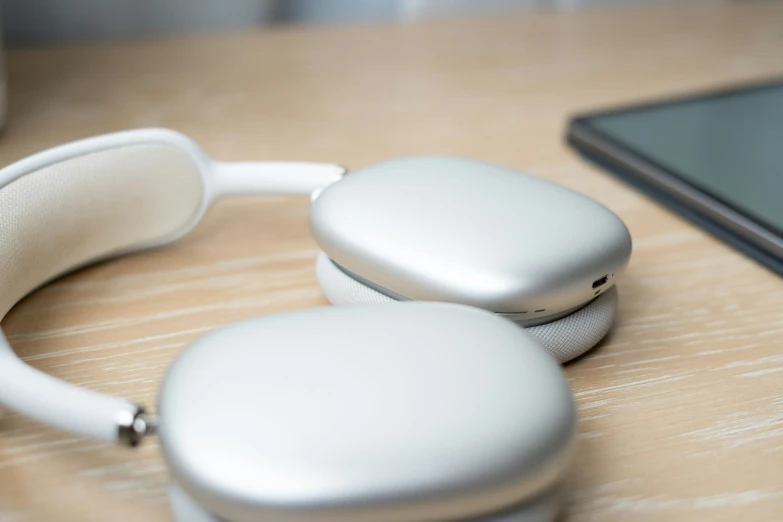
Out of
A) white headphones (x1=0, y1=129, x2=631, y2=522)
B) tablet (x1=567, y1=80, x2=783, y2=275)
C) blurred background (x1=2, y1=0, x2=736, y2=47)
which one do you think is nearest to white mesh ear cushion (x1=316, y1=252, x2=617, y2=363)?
white headphones (x1=0, y1=129, x2=631, y2=522)

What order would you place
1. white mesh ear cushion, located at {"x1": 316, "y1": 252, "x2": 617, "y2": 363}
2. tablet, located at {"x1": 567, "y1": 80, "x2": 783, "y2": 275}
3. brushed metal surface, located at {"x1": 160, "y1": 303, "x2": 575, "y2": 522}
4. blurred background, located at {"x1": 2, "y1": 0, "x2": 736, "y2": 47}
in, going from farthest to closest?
blurred background, located at {"x1": 2, "y1": 0, "x2": 736, "y2": 47} → tablet, located at {"x1": 567, "y1": 80, "x2": 783, "y2": 275} → white mesh ear cushion, located at {"x1": 316, "y1": 252, "x2": 617, "y2": 363} → brushed metal surface, located at {"x1": 160, "y1": 303, "x2": 575, "y2": 522}

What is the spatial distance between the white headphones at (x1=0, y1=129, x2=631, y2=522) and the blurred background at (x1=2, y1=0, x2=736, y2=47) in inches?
17.2

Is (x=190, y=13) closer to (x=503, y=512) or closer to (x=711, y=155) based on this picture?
(x=711, y=155)

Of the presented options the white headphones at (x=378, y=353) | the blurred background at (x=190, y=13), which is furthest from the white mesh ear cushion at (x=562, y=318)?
the blurred background at (x=190, y=13)

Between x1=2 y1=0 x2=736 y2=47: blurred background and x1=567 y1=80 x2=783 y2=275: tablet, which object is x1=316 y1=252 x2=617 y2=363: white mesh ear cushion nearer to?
x1=567 y1=80 x2=783 y2=275: tablet

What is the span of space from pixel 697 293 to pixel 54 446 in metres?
0.28

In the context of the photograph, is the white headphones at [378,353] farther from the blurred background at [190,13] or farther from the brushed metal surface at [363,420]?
the blurred background at [190,13]

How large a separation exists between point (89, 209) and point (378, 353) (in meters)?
0.19

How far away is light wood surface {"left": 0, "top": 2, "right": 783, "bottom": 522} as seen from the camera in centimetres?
29

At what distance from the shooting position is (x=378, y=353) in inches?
9.8

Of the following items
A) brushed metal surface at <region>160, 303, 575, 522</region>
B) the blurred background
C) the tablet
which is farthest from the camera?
the blurred background

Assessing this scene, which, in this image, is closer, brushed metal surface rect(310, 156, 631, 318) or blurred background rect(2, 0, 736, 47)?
brushed metal surface rect(310, 156, 631, 318)

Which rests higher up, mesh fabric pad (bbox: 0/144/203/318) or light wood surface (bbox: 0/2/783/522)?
mesh fabric pad (bbox: 0/144/203/318)

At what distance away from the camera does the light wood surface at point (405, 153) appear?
0.94 feet
